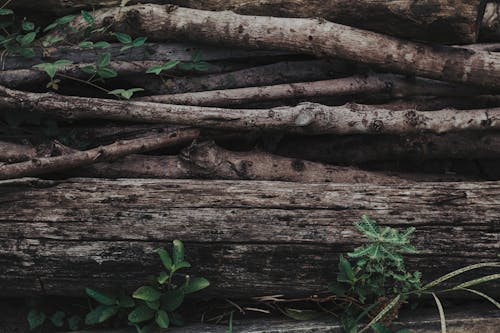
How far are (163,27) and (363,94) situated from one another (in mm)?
1168

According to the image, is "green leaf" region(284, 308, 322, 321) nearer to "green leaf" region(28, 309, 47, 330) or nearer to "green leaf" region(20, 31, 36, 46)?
"green leaf" region(28, 309, 47, 330)

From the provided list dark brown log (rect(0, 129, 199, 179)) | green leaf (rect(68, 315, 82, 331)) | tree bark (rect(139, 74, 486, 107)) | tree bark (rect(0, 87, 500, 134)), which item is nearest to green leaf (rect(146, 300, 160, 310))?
green leaf (rect(68, 315, 82, 331))

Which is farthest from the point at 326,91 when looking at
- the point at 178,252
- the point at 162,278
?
the point at 162,278

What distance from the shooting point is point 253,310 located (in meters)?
2.78

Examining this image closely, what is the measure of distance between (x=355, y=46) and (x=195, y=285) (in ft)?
4.86

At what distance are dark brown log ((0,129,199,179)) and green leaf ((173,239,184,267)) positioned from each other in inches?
24.4

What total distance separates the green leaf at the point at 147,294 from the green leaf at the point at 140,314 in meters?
0.07

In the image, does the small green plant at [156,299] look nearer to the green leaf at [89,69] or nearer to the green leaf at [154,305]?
the green leaf at [154,305]

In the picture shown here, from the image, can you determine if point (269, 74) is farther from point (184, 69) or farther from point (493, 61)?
point (493, 61)

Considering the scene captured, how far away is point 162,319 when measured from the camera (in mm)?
2496

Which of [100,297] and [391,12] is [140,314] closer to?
[100,297]

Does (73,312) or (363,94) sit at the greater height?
(363,94)

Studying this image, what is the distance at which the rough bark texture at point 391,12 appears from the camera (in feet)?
9.59

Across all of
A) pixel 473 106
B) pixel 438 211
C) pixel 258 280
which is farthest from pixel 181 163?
pixel 473 106
